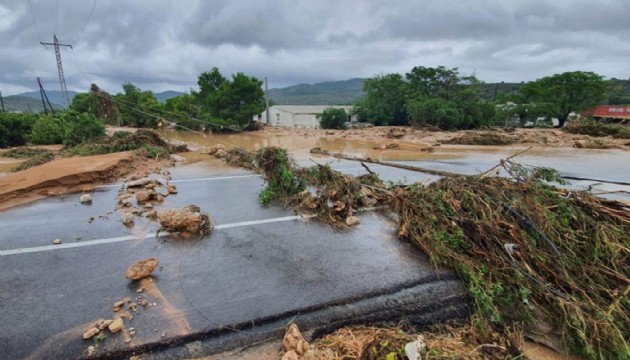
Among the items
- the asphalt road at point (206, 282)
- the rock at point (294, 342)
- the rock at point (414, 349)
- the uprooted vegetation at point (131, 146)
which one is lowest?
the rock at point (414, 349)

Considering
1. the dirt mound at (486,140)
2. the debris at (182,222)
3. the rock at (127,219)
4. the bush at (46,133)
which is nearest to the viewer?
the debris at (182,222)

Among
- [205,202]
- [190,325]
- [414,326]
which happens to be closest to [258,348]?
[190,325]

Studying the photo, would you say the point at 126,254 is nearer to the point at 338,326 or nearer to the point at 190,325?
the point at 190,325

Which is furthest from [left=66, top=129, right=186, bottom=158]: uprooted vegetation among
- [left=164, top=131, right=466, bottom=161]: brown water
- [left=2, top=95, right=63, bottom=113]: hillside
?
[left=2, top=95, right=63, bottom=113]: hillside

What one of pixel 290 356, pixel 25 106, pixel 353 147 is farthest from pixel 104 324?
pixel 25 106

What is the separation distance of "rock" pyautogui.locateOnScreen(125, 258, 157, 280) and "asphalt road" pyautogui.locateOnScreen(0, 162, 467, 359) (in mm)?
90

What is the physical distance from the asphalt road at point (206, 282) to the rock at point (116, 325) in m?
0.05

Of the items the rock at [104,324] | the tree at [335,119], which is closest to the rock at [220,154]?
the rock at [104,324]

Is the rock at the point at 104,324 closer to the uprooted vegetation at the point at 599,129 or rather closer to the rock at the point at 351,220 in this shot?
the rock at the point at 351,220

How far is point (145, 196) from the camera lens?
554 cm

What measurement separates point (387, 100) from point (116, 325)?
34906mm

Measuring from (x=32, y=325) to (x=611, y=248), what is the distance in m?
5.35

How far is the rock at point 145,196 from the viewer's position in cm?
550

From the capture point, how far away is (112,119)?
60.7 ft
